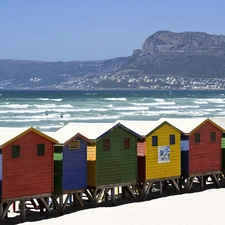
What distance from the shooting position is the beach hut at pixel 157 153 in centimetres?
3158

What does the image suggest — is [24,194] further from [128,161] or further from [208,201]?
[208,201]

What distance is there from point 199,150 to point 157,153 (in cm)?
298

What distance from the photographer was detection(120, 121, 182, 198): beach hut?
31578 millimetres

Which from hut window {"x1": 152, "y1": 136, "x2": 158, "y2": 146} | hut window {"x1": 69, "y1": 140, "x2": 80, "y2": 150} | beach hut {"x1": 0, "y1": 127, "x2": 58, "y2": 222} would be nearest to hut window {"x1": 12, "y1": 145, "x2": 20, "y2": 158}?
beach hut {"x1": 0, "y1": 127, "x2": 58, "y2": 222}

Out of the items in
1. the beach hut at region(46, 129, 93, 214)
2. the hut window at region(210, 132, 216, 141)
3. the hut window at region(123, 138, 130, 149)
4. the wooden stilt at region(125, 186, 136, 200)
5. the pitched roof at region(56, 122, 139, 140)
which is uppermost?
the pitched roof at region(56, 122, 139, 140)

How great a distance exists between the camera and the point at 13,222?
2683 cm

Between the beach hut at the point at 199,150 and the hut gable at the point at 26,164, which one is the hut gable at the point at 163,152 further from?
the hut gable at the point at 26,164

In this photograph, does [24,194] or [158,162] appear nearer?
→ [24,194]

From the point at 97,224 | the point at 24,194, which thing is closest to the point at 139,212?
the point at 97,224

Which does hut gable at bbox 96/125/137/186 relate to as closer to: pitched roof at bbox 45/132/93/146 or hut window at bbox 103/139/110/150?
hut window at bbox 103/139/110/150

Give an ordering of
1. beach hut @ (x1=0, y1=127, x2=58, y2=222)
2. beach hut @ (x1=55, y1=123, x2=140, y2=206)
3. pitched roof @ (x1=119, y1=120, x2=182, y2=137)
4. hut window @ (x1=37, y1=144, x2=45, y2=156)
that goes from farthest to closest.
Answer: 1. pitched roof @ (x1=119, y1=120, x2=182, y2=137)
2. beach hut @ (x1=55, y1=123, x2=140, y2=206)
3. hut window @ (x1=37, y1=144, x2=45, y2=156)
4. beach hut @ (x1=0, y1=127, x2=58, y2=222)

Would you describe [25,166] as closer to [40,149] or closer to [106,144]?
[40,149]

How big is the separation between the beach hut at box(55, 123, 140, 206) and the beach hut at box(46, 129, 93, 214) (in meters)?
0.47

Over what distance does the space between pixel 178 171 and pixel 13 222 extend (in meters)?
9.14
